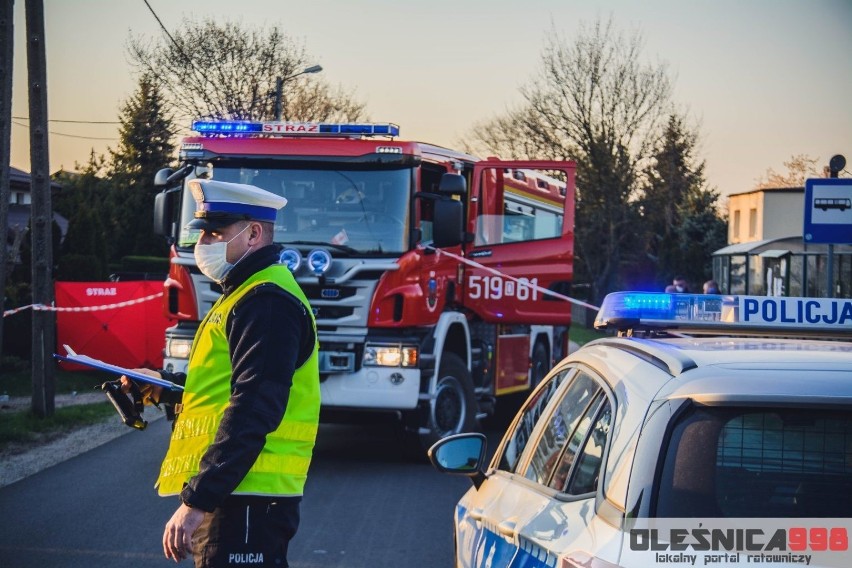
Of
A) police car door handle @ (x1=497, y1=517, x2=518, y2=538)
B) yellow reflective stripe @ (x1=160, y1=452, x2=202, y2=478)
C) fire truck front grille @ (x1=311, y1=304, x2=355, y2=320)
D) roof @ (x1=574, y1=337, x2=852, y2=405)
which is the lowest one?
police car door handle @ (x1=497, y1=517, x2=518, y2=538)

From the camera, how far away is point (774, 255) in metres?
30.0

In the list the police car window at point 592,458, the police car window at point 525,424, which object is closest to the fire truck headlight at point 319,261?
the police car window at point 525,424

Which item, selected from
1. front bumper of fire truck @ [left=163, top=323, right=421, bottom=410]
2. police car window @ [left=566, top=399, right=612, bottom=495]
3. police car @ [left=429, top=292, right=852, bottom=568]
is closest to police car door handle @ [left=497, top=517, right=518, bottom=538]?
police car @ [left=429, top=292, right=852, bottom=568]

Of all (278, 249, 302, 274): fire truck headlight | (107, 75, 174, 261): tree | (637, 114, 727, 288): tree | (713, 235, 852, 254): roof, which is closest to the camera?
(278, 249, 302, 274): fire truck headlight

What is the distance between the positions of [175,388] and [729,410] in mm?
2212

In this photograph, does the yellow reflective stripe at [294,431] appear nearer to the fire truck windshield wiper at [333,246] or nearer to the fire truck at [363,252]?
the fire truck at [363,252]

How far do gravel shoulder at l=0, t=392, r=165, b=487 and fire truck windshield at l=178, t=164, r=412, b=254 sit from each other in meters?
2.43

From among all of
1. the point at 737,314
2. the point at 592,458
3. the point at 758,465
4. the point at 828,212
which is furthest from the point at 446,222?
the point at 758,465

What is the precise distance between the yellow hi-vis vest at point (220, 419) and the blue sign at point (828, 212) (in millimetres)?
9324

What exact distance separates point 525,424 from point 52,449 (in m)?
8.51

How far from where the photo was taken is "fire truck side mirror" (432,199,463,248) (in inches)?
424

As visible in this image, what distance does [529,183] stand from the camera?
13242 mm

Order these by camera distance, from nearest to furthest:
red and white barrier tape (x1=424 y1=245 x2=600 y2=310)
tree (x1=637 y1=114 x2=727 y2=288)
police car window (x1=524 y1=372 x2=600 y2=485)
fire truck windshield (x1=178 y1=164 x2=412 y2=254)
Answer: police car window (x1=524 y1=372 x2=600 y2=485) < fire truck windshield (x1=178 y1=164 x2=412 y2=254) < red and white barrier tape (x1=424 y1=245 x2=600 y2=310) < tree (x1=637 y1=114 x2=727 y2=288)

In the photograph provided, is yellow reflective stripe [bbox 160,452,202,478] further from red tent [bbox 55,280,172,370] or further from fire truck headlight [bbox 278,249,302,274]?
red tent [bbox 55,280,172,370]
